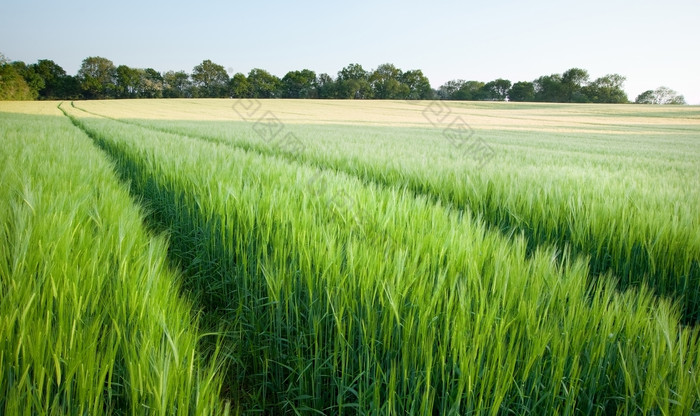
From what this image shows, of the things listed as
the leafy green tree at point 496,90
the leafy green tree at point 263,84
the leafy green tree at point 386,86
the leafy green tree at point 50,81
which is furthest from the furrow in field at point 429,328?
the leafy green tree at point 496,90

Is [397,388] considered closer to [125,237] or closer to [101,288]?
[101,288]

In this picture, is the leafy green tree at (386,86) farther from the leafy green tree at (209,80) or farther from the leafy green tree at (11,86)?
the leafy green tree at (11,86)

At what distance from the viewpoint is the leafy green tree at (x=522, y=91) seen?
55.1 meters

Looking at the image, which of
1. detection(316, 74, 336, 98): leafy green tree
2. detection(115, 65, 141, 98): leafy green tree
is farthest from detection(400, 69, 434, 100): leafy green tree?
detection(115, 65, 141, 98): leafy green tree

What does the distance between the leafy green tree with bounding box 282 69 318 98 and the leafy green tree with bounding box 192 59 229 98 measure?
907 cm

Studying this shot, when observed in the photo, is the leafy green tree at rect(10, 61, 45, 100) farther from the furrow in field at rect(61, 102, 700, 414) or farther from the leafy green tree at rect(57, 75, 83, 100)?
the furrow in field at rect(61, 102, 700, 414)

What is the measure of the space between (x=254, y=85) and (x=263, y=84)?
1.32 meters

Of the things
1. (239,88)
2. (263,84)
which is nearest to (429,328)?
(239,88)

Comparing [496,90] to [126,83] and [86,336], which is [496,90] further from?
[86,336]

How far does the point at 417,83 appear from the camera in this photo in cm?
6097

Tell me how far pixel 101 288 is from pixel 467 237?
1057mm

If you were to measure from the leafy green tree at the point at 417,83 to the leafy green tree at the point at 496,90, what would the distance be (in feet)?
32.9

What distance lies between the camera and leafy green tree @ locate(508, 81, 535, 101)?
55.1m

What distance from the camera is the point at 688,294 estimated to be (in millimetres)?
1527
